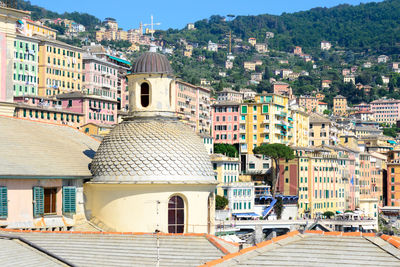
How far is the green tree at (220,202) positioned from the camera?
5031 inches

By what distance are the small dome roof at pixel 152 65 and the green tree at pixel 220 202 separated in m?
81.8

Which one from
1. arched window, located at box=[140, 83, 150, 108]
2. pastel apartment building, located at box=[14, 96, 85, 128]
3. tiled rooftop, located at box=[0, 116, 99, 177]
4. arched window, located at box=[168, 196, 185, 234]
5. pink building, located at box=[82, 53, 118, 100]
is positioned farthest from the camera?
pink building, located at box=[82, 53, 118, 100]

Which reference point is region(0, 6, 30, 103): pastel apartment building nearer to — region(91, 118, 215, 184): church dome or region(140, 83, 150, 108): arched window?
region(91, 118, 215, 184): church dome

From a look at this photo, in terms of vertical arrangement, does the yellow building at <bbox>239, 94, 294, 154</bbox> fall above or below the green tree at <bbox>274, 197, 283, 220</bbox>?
above

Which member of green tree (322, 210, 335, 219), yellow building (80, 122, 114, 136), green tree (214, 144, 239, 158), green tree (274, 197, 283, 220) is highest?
yellow building (80, 122, 114, 136)

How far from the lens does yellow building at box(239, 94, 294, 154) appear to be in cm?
17962

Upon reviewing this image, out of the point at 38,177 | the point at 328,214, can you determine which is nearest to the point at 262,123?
the point at 328,214

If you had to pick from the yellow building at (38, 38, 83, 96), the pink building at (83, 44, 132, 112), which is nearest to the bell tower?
the yellow building at (38, 38, 83, 96)

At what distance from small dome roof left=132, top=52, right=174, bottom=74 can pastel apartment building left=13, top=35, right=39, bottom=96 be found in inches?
4329

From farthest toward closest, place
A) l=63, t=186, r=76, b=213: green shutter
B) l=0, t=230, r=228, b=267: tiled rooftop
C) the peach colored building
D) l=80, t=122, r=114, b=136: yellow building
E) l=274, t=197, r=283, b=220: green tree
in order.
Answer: l=274, t=197, r=283, b=220: green tree
l=80, t=122, r=114, b=136: yellow building
l=63, t=186, r=76, b=213: green shutter
the peach colored building
l=0, t=230, r=228, b=267: tiled rooftop

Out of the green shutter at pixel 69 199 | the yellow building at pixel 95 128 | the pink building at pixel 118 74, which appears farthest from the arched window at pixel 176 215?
the pink building at pixel 118 74

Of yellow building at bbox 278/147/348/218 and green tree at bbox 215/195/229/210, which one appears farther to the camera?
yellow building at bbox 278/147/348/218

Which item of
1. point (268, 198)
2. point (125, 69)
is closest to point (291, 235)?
point (268, 198)

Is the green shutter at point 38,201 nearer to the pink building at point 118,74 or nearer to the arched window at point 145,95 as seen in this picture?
the arched window at point 145,95
